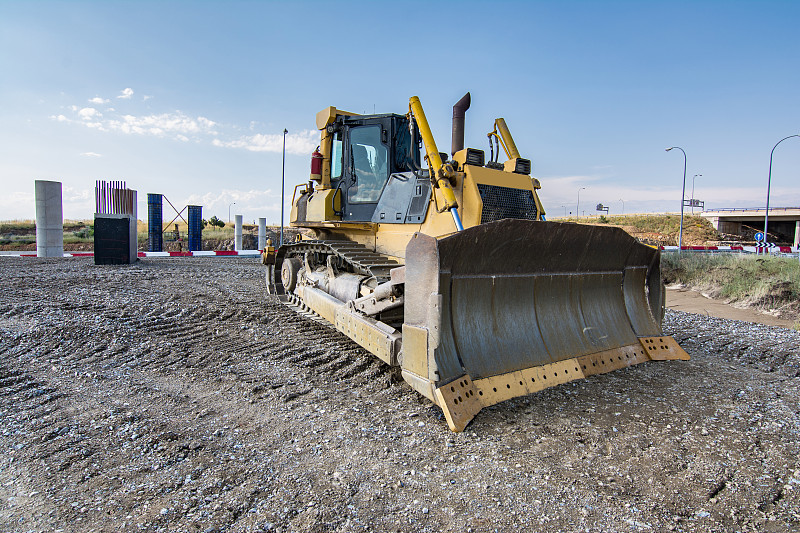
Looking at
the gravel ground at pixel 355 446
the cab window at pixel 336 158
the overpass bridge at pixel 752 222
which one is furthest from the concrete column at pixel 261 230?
the overpass bridge at pixel 752 222

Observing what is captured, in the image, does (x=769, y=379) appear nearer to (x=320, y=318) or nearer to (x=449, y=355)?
(x=449, y=355)

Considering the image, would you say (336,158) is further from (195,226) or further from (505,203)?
(195,226)

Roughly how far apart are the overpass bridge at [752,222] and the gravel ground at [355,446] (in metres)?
56.8

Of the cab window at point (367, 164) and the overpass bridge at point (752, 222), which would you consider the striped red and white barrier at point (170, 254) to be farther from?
the overpass bridge at point (752, 222)

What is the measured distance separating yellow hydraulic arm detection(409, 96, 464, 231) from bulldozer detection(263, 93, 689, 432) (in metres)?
0.02

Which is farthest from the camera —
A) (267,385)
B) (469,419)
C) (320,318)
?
(320,318)

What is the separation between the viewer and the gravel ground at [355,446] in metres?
2.34

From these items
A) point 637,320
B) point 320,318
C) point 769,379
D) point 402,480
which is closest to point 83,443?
point 402,480

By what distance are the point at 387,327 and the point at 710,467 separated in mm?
2594

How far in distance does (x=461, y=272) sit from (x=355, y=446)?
1.64 m

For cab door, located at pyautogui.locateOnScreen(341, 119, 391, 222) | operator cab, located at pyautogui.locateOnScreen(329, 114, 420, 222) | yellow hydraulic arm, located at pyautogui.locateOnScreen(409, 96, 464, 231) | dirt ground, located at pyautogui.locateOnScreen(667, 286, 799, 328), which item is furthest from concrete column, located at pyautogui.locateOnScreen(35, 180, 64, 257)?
dirt ground, located at pyautogui.locateOnScreen(667, 286, 799, 328)

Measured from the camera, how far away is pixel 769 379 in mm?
4684

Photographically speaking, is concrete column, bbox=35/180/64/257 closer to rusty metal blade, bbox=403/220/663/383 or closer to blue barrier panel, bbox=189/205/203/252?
blue barrier panel, bbox=189/205/203/252

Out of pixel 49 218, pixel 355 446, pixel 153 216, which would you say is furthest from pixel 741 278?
pixel 49 218
